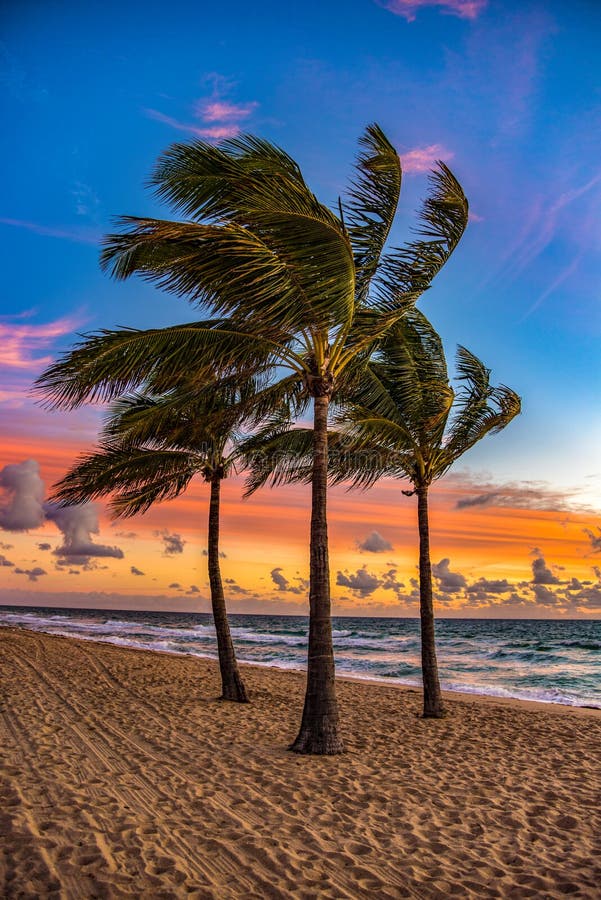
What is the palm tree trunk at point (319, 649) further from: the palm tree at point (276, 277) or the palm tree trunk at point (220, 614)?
the palm tree trunk at point (220, 614)

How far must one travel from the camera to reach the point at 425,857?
4.47 m

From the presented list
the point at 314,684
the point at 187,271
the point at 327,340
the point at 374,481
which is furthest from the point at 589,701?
the point at 187,271

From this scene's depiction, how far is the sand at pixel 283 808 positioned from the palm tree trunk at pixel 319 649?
292mm

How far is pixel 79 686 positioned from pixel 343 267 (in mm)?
10831

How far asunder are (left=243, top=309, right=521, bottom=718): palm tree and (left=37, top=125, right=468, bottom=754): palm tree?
6.37ft

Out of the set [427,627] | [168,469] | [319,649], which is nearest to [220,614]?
[168,469]

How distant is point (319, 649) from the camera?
7.64 m

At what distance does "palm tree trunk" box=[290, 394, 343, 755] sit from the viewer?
24.5 ft

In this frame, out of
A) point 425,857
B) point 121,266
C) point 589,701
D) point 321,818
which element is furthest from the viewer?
point 589,701

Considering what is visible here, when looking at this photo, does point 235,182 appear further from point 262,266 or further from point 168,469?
point 168,469

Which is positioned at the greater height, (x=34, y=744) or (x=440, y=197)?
(x=440, y=197)

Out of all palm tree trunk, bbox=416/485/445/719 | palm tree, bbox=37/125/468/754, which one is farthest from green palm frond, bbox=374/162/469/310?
palm tree trunk, bbox=416/485/445/719

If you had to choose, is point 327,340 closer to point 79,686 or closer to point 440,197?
point 440,197

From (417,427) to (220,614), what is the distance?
5.15m
